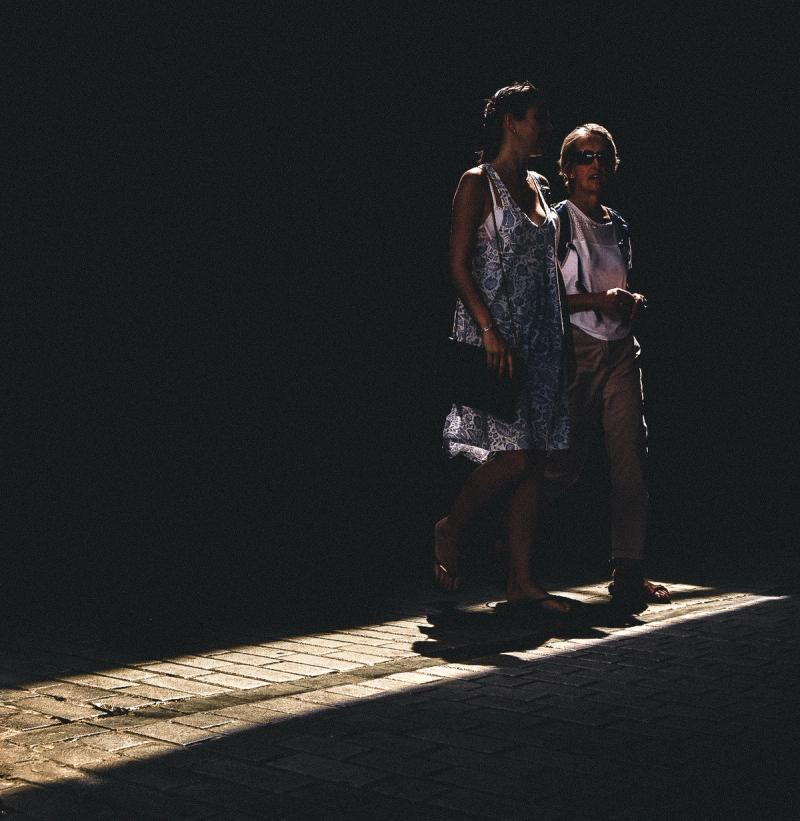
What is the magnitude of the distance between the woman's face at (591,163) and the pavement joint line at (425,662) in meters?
1.83

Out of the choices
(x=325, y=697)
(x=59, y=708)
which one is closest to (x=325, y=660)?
(x=325, y=697)

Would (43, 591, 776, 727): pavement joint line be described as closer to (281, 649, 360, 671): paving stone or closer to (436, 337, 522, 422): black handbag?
(281, 649, 360, 671): paving stone

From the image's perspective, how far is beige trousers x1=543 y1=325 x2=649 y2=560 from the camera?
5664 millimetres

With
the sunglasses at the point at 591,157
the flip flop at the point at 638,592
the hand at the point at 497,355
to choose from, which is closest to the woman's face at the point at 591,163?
the sunglasses at the point at 591,157

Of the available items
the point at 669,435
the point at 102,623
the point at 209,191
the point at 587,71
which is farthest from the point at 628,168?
the point at 102,623

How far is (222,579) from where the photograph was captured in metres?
5.83

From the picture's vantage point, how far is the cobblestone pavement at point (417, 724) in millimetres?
2900

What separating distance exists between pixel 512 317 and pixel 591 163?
0.91 meters

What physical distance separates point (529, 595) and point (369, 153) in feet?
8.64

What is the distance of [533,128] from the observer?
5320 mm

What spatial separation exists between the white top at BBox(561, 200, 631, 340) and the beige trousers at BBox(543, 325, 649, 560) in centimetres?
6

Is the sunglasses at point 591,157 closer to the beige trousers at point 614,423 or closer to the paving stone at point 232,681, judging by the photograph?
the beige trousers at point 614,423

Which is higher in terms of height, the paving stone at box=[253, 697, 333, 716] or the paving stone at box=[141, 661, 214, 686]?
the paving stone at box=[141, 661, 214, 686]

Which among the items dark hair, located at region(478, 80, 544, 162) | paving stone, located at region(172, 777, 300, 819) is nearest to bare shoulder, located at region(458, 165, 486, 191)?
dark hair, located at region(478, 80, 544, 162)
